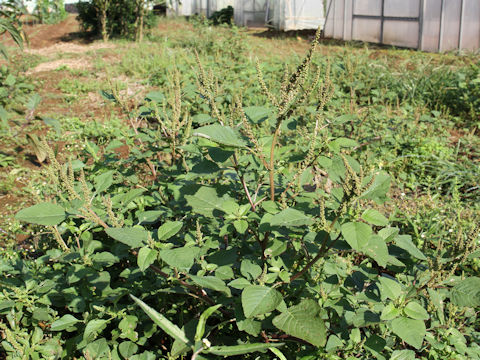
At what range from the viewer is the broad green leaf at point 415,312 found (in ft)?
4.24

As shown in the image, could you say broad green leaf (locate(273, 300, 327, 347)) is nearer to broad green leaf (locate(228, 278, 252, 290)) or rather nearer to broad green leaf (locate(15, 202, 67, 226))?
broad green leaf (locate(228, 278, 252, 290))

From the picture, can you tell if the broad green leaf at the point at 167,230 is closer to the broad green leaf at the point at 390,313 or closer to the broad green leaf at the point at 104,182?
the broad green leaf at the point at 104,182

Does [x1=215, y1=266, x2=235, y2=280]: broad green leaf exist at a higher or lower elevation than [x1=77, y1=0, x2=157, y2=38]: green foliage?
lower

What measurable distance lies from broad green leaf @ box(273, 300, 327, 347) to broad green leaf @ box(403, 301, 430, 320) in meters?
0.29

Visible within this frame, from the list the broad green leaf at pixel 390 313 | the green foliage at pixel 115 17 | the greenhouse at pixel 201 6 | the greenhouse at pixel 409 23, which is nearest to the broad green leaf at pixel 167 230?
the broad green leaf at pixel 390 313

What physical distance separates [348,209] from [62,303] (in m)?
1.40

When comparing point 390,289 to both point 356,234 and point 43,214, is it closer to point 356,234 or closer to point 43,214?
point 356,234

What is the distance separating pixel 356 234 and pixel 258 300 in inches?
14.1

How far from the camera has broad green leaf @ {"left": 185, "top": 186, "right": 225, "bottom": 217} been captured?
56.6 inches

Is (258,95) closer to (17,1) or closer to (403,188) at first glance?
(403,188)

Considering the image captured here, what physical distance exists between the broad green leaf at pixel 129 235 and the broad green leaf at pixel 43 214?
0.17 m

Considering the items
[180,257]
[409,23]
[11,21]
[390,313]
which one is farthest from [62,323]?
[409,23]

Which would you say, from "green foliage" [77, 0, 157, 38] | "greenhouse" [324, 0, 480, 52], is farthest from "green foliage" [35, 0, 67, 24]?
"greenhouse" [324, 0, 480, 52]

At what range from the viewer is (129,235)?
1276 mm
